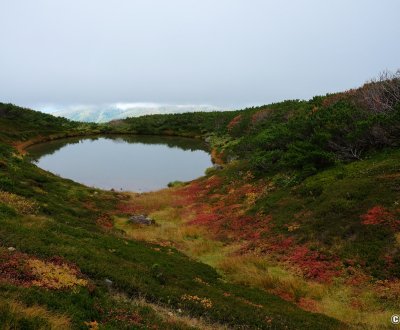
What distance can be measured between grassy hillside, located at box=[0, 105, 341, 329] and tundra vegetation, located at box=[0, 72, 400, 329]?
0.19ft

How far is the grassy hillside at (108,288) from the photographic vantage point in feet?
29.9

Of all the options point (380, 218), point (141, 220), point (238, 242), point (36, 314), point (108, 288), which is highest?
point (36, 314)

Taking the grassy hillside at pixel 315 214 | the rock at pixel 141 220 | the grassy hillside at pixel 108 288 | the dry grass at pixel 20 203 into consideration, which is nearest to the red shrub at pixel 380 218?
the grassy hillside at pixel 315 214

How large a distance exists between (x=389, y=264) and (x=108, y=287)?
43.3ft

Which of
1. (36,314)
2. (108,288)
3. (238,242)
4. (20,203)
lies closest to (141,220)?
(238,242)

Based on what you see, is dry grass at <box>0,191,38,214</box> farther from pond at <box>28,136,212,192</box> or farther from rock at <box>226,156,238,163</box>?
rock at <box>226,156,238,163</box>

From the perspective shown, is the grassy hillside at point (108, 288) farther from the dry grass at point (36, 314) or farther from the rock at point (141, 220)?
the rock at point (141, 220)

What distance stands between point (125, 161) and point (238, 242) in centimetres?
4134

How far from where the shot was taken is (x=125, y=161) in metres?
62.4

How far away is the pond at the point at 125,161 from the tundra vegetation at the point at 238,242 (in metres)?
9.48

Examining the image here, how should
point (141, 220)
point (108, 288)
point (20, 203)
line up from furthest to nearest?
point (141, 220) → point (20, 203) → point (108, 288)

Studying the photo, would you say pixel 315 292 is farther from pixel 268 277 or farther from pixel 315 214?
pixel 315 214

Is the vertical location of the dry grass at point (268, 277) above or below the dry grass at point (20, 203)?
below

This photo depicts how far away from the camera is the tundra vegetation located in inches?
440
